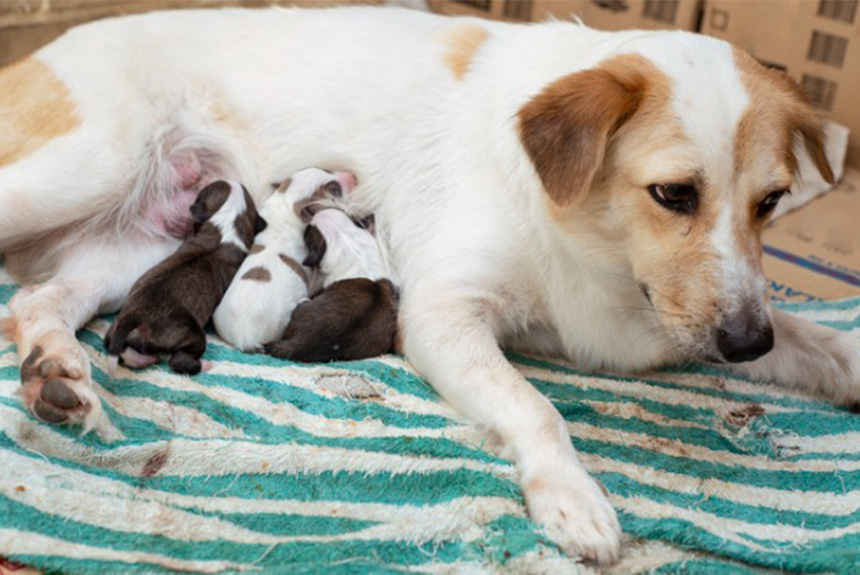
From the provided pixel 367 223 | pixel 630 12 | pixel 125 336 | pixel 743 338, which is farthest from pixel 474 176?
pixel 630 12

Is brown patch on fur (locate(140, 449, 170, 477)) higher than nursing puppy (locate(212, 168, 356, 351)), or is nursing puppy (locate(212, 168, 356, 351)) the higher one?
nursing puppy (locate(212, 168, 356, 351))

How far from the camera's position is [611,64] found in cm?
239

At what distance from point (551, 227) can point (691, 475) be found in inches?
27.5

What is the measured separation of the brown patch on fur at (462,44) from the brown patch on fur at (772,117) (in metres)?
0.82

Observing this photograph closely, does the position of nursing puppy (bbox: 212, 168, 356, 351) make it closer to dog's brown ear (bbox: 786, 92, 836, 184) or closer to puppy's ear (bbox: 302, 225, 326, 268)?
puppy's ear (bbox: 302, 225, 326, 268)

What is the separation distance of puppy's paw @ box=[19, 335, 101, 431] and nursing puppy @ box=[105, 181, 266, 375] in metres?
0.16

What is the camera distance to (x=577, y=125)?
226 centimetres

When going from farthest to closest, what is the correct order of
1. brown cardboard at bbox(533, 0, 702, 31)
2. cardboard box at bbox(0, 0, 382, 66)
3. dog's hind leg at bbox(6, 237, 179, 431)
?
1. brown cardboard at bbox(533, 0, 702, 31)
2. cardboard box at bbox(0, 0, 382, 66)
3. dog's hind leg at bbox(6, 237, 179, 431)

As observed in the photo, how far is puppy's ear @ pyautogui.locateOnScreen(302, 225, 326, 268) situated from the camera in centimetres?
285

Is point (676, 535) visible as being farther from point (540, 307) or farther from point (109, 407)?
point (109, 407)

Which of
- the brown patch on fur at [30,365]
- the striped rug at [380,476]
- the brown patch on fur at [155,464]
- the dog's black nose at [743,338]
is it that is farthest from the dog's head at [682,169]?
the brown patch on fur at [30,365]

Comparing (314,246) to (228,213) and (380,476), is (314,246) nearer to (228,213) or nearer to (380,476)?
(228,213)

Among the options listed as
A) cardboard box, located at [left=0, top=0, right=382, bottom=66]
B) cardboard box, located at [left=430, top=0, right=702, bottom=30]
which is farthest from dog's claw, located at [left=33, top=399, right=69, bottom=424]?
cardboard box, located at [left=430, top=0, right=702, bottom=30]

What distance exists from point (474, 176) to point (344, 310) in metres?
0.52
